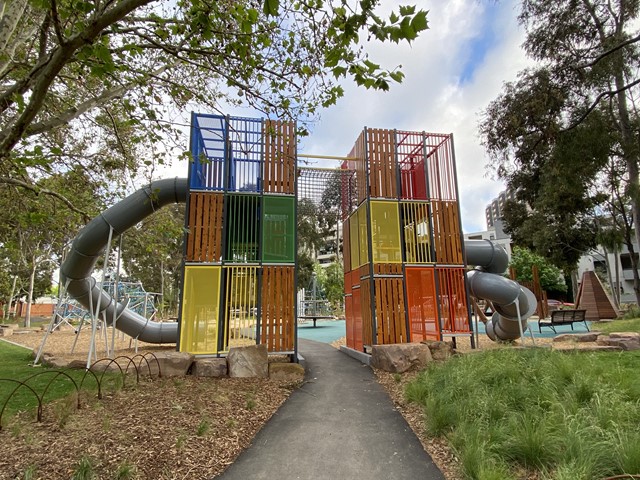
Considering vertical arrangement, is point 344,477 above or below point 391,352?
below

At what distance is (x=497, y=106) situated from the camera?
445 inches

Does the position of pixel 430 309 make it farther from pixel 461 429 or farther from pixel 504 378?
pixel 461 429

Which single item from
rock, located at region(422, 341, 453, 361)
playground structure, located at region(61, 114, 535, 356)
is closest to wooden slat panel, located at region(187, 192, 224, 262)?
playground structure, located at region(61, 114, 535, 356)

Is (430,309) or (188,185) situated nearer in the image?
(188,185)

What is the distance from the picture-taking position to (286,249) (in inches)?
356

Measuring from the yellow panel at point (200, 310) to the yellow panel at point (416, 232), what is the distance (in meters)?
5.01

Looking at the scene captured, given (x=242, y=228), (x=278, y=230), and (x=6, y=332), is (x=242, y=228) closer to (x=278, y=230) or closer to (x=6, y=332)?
(x=278, y=230)

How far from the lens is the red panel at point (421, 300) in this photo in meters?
9.70

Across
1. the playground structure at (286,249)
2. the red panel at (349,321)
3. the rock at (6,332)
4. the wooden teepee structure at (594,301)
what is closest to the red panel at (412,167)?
the playground structure at (286,249)

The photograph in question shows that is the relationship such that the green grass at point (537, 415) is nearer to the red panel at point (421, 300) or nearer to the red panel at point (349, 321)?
the red panel at point (421, 300)

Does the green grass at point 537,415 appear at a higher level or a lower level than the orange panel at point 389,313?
lower

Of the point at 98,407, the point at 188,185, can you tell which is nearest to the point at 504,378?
the point at 98,407

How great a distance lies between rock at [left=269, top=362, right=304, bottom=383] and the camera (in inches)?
299

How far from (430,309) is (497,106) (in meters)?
6.57
